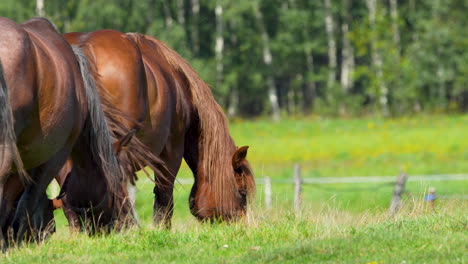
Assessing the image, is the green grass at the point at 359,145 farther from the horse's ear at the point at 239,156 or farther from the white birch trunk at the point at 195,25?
the horse's ear at the point at 239,156

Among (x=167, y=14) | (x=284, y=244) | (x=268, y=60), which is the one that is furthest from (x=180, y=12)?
(x=284, y=244)

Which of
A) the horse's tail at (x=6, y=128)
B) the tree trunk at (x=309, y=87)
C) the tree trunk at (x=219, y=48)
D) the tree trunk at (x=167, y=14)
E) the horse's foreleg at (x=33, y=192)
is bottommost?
the tree trunk at (x=309, y=87)

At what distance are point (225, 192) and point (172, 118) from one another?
0.98 metres

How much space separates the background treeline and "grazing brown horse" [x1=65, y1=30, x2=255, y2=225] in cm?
3522

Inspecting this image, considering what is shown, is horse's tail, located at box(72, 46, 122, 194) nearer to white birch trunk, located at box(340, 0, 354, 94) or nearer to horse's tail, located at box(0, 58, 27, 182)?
horse's tail, located at box(0, 58, 27, 182)

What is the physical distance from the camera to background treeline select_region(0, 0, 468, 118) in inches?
1865

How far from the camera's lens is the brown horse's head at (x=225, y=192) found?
352 inches

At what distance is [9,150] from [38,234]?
4.21 feet

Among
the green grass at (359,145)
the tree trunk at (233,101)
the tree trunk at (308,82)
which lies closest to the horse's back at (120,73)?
the green grass at (359,145)

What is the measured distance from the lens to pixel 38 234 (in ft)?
21.7

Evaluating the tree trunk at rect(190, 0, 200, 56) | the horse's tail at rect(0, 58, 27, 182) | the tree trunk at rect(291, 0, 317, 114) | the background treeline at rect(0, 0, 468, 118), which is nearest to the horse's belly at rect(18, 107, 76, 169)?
the horse's tail at rect(0, 58, 27, 182)

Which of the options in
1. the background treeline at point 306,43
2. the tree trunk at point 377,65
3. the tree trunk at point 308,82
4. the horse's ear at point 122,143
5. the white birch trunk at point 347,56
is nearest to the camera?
the horse's ear at point 122,143

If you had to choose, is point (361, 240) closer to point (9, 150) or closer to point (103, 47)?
point (9, 150)

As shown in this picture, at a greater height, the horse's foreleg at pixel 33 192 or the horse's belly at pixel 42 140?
the horse's belly at pixel 42 140
